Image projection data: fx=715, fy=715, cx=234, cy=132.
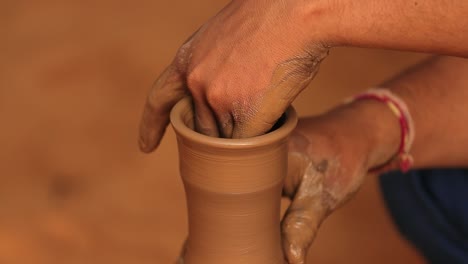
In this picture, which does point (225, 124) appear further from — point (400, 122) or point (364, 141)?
point (400, 122)

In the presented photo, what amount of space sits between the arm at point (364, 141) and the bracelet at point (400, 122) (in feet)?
0.05

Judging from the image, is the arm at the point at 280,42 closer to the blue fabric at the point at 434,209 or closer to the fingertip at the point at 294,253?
the fingertip at the point at 294,253

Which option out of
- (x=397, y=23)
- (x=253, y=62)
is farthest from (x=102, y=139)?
(x=397, y=23)

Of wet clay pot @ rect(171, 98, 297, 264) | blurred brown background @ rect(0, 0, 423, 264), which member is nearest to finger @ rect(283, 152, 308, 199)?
wet clay pot @ rect(171, 98, 297, 264)

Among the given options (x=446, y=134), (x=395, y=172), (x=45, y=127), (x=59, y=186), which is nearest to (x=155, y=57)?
(x=45, y=127)

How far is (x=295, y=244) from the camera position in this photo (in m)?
1.26

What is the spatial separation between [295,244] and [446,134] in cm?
59

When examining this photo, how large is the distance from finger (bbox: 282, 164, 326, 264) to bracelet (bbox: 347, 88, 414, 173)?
30cm

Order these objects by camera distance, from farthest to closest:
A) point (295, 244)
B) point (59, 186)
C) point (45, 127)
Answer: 1. point (45, 127)
2. point (59, 186)
3. point (295, 244)

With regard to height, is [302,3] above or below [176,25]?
above

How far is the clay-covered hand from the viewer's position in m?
1.13

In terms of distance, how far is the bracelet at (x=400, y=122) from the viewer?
161 cm

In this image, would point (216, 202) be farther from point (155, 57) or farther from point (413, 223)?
point (155, 57)

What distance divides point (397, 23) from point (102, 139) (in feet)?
6.15
